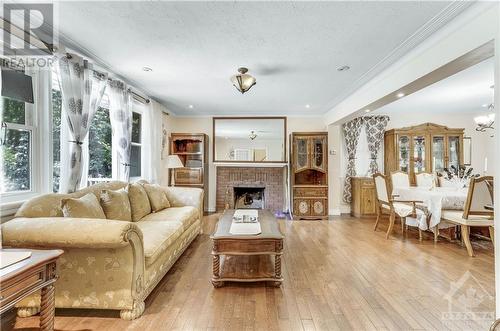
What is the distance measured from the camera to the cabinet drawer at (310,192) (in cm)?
565

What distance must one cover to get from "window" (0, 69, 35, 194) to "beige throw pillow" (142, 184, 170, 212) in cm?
144

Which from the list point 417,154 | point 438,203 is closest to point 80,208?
point 438,203

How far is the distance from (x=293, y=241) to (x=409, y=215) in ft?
6.55

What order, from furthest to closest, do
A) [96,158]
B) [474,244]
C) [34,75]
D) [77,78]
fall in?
1. [474,244]
2. [96,158]
3. [77,78]
4. [34,75]

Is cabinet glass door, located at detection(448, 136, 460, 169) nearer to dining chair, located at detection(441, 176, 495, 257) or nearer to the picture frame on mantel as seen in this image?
the picture frame on mantel

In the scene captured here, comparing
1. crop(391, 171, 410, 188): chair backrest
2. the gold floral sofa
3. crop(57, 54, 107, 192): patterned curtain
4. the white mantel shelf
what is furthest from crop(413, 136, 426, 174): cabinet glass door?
crop(57, 54, 107, 192): patterned curtain

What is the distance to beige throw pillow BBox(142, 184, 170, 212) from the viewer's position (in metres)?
3.69

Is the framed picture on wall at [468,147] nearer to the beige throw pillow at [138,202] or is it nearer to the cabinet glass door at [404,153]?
the cabinet glass door at [404,153]

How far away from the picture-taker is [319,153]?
578 cm

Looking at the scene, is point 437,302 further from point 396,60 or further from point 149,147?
point 149,147

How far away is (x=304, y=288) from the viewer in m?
2.45

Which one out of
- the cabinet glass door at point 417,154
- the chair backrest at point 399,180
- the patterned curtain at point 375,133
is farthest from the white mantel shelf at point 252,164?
the cabinet glass door at point 417,154

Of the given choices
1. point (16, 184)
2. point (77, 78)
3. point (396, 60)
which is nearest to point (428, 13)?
point (396, 60)
